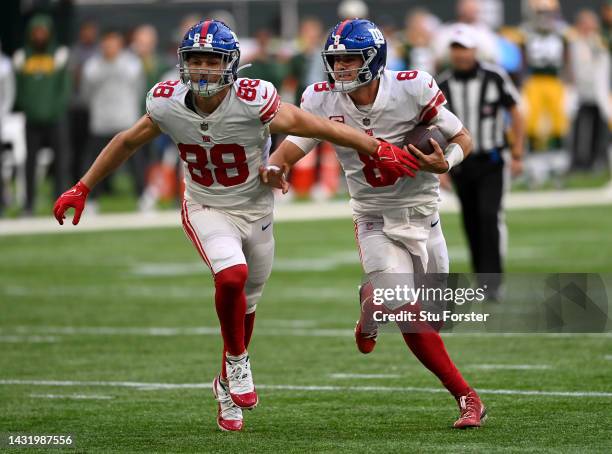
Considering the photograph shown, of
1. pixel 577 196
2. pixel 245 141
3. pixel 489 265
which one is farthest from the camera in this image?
pixel 577 196

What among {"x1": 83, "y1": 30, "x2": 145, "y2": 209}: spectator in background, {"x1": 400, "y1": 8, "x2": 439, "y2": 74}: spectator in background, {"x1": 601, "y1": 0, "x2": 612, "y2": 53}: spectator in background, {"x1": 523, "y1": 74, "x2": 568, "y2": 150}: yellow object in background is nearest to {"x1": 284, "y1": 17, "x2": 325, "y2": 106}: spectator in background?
{"x1": 400, "y1": 8, "x2": 439, "y2": 74}: spectator in background

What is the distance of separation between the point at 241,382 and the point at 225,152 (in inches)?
40.5

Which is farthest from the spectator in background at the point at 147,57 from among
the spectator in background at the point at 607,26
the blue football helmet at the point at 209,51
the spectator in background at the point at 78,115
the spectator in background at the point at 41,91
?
the blue football helmet at the point at 209,51

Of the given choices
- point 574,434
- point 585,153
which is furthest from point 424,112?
point 585,153

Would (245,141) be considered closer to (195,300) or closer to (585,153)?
(195,300)

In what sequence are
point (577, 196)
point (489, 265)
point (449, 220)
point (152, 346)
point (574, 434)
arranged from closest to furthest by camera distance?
point (574, 434) → point (152, 346) → point (489, 265) → point (449, 220) → point (577, 196)

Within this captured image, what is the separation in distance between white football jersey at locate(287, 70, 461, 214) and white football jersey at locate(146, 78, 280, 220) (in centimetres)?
32

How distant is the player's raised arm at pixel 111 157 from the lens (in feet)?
23.0

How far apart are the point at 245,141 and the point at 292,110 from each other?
0.30 m

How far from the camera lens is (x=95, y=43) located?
21516 mm

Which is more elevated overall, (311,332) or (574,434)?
(574,434)

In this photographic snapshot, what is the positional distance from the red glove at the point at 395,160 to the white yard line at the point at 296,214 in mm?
10589

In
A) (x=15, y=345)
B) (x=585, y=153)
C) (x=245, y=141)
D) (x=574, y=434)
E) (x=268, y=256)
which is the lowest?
(x=585, y=153)

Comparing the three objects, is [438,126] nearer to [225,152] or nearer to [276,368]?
[225,152]
